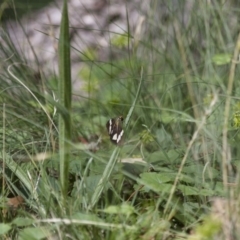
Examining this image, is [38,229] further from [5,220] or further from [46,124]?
[46,124]

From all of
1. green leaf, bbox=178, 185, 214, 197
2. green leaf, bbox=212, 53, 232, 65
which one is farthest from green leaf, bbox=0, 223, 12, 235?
green leaf, bbox=212, 53, 232, 65

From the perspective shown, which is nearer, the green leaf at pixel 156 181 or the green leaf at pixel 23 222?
the green leaf at pixel 23 222

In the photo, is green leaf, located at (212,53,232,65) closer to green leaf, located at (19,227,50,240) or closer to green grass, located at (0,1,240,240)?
green grass, located at (0,1,240,240)

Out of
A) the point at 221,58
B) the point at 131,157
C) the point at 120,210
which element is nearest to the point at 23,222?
the point at 120,210

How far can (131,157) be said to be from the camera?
6.99 ft

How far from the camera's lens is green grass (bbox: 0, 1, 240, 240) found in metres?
1.64

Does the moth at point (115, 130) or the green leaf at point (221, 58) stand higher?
the green leaf at point (221, 58)

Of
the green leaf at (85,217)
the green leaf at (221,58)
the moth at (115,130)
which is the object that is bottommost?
the green leaf at (85,217)

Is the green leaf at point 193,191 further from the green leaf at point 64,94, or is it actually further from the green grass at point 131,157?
the green leaf at point 64,94

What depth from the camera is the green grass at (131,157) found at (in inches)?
64.5

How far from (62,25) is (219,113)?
0.62m

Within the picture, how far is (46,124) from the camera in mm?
2453

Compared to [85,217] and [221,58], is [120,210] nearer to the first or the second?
[85,217]

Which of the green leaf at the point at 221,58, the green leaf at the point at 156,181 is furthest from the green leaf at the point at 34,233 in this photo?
the green leaf at the point at 221,58
